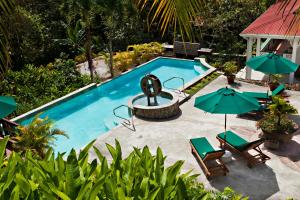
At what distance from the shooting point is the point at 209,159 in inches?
447

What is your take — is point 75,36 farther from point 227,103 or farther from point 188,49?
point 227,103

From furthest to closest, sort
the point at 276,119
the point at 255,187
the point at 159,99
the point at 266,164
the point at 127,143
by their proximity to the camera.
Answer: the point at 159,99, the point at 127,143, the point at 276,119, the point at 266,164, the point at 255,187

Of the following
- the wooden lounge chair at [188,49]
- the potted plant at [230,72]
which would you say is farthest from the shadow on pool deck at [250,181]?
the wooden lounge chair at [188,49]

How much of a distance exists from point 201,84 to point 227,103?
26.5ft

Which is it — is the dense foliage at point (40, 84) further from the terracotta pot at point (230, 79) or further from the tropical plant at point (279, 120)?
the tropical plant at point (279, 120)

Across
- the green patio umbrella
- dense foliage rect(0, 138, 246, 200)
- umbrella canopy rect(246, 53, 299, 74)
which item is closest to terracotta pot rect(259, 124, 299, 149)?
the green patio umbrella

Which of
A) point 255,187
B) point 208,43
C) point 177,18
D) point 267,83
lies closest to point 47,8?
point 208,43

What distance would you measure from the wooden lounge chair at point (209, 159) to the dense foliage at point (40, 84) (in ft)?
30.6

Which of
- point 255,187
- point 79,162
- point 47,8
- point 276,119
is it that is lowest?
point 255,187

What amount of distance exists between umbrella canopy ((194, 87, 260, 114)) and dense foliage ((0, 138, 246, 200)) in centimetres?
543

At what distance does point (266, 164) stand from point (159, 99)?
782cm

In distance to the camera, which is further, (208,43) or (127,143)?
(208,43)

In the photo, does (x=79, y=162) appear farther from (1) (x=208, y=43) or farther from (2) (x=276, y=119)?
(1) (x=208, y=43)

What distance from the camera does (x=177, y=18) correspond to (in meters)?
3.40
